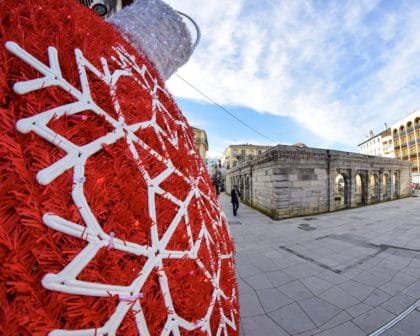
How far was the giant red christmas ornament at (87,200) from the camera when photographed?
1.04 feet

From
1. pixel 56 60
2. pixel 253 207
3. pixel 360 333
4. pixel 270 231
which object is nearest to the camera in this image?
pixel 56 60

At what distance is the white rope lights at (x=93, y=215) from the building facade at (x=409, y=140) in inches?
1837

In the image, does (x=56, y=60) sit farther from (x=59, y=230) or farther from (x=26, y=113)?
(x=59, y=230)

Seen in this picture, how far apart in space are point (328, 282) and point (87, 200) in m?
4.24

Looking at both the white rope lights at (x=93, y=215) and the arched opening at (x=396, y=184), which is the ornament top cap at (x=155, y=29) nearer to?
the white rope lights at (x=93, y=215)

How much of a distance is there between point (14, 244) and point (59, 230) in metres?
0.06

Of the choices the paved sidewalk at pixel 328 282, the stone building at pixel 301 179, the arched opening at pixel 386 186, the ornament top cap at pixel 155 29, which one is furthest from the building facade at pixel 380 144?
the ornament top cap at pixel 155 29

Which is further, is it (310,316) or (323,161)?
(323,161)

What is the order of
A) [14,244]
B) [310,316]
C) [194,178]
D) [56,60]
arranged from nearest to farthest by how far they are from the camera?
[14,244] < [56,60] < [194,178] < [310,316]

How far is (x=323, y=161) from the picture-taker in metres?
10.2

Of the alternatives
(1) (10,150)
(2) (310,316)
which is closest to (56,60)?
(1) (10,150)

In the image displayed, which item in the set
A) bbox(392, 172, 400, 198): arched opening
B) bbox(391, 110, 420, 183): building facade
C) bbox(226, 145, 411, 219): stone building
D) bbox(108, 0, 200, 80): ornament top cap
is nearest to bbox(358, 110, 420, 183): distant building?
bbox(391, 110, 420, 183): building facade

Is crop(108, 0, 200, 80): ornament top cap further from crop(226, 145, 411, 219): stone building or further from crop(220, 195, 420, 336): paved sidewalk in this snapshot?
crop(226, 145, 411, 219): stone building

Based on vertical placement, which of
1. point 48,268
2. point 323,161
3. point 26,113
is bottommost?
point 48,268
